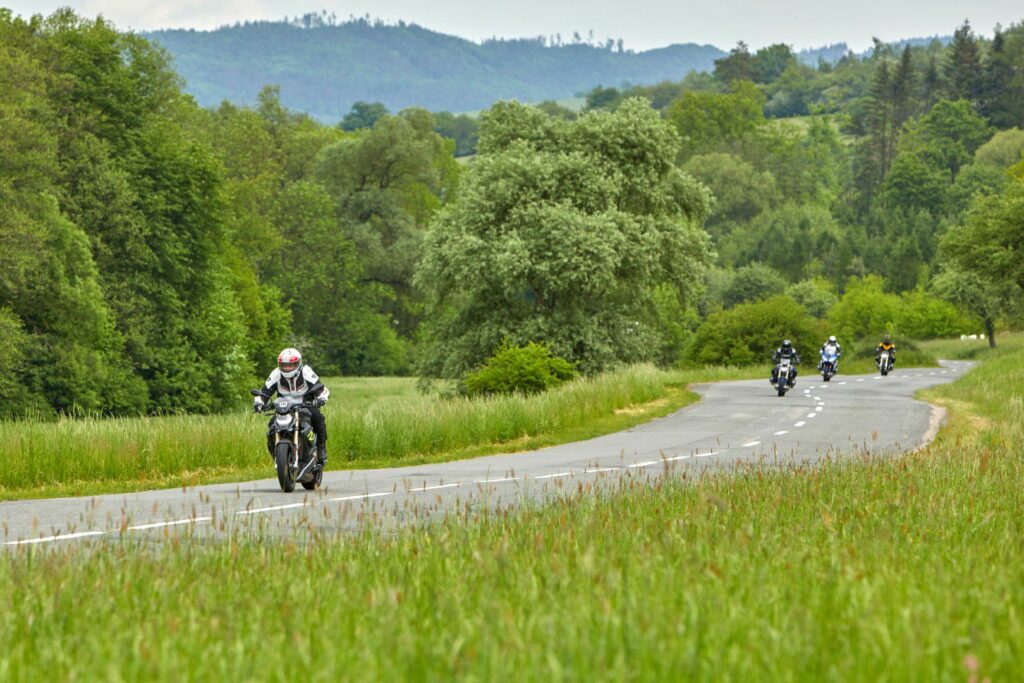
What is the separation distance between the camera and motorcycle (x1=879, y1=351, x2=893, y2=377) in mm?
59781

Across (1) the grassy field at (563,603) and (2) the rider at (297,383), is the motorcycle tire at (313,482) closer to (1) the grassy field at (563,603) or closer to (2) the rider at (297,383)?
(2) the rider at (297,383)

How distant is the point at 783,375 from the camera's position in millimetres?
41906

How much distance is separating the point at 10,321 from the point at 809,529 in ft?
126

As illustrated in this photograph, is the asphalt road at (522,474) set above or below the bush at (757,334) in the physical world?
above

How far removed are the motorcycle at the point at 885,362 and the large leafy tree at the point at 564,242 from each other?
1008 cm

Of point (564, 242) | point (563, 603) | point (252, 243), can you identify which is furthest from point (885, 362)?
point (563, 603)

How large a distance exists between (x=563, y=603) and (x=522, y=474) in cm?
1301

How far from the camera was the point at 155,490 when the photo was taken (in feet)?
57.6

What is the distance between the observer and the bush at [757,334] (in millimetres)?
70500

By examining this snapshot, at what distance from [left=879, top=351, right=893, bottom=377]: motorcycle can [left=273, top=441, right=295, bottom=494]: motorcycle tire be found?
4681cm

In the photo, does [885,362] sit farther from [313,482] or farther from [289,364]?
[289,364]

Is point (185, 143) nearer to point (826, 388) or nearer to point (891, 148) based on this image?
point (826, 388)

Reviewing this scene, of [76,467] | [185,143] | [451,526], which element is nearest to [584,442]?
[76,467]

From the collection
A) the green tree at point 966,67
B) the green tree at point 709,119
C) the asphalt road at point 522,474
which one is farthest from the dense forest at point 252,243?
the green tree at point 966,67
